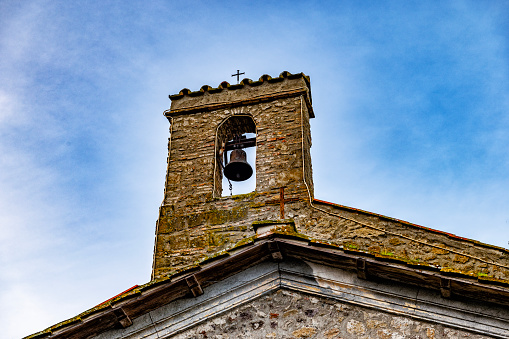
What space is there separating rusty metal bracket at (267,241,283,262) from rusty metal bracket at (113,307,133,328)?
1334mm

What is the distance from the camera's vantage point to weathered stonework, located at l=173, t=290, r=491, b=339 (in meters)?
5.25

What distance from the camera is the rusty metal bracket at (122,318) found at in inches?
224

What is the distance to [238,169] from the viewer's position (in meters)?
11.2

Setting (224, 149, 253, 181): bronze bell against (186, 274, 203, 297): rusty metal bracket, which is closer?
(186, 274, 203, 297): rusty metal bracket

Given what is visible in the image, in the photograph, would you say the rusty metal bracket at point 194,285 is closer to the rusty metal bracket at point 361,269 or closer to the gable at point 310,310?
the gable at point 310,310

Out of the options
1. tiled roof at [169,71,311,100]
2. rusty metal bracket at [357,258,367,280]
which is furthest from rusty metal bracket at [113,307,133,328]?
tiled roof at [169,71,311,100]

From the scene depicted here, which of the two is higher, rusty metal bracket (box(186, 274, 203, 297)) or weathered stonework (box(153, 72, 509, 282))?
weathered stonework (box(153, 72, 509, 282))

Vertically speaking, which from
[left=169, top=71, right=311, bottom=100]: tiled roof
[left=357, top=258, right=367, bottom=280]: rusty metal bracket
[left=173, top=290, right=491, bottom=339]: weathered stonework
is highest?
[left=169, top=71, right=311, bottom=100]: tiled roof

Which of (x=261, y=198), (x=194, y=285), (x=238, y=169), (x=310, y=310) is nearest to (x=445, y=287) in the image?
(x=310, y=310)

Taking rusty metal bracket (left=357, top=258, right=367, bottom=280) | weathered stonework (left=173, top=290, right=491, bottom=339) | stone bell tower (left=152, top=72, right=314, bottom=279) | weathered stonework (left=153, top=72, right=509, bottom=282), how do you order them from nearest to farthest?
weathered stonework (left=173, top=290, right=491, bottom=339)
rusty metal bracket (left=357, top=258, right=367, bottom=280)
weathered stonework (left=153, top=72, right=509, bottom=282)
stone bell tower (left=152, top=72, right=314, bottom=279)

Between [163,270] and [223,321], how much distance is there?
4.68 meters

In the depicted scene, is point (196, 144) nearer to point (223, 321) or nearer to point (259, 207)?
point (259, 207)

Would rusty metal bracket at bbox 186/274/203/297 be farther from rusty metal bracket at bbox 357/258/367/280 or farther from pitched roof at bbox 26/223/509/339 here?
rusty metal bracket at bbox 357/258/367/280

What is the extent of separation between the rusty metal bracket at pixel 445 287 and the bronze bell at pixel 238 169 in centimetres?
618
